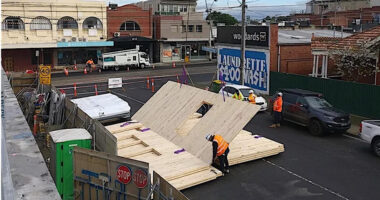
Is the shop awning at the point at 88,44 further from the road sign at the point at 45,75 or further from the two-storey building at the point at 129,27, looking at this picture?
the road sign at the point at 45,75

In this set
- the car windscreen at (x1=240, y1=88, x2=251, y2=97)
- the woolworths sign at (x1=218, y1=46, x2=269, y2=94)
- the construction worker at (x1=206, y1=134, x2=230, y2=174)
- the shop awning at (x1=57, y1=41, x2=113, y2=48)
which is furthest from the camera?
the shop awning at (x1=57, y1=41, x2=113, y2=48)

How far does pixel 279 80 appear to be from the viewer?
1045 inches

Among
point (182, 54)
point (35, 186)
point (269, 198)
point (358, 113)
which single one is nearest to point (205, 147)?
point (269, 198)

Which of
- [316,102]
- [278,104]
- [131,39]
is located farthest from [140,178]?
[131,39]

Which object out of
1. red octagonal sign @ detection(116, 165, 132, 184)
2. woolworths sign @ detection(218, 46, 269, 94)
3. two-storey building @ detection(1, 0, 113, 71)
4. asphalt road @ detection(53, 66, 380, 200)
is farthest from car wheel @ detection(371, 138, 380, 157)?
two-storey building @ detection(1, 0, 113, 71)

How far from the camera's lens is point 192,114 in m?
15.5

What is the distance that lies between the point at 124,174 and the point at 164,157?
4.15 m

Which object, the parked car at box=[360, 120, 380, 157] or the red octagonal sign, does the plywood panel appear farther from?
the parked car at box=[360, 120, 380, 157]

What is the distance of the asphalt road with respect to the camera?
1124 cm

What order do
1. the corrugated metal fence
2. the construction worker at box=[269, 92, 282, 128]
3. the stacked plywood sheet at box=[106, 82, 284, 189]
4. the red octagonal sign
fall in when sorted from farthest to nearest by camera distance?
the corrugated metal fence
the construction worker at box=[269, 92, 282, 128]
the stacked plywood sheet at box=[106, 82, 284, 189]
the red octagonal sign

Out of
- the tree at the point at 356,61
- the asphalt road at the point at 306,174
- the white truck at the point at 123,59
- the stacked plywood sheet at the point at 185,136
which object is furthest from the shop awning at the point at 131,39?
the asphalt road at the point at 306,174

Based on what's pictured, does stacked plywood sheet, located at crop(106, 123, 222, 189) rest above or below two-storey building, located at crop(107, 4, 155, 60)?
below

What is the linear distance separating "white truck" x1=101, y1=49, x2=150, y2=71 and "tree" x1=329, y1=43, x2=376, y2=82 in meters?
27.0

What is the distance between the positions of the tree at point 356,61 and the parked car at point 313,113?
24.1ft
